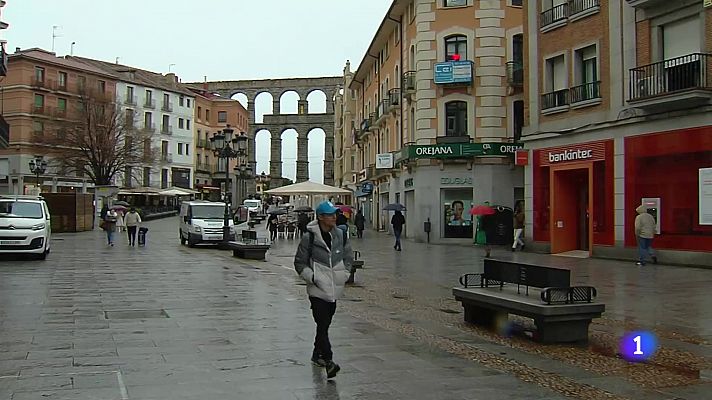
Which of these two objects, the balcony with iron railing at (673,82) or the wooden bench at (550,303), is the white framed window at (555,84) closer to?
the balcony with iron railing at (673,82)

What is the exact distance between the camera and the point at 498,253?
1112 inches

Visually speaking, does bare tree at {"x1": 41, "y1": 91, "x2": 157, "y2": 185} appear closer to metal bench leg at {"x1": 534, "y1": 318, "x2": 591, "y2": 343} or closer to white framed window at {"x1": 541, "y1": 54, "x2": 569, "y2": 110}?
white framed window at {"x1": 541, "y1": 54, "x2": 569, "y2": 110}

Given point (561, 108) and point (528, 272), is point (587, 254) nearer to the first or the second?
point (561, 108)

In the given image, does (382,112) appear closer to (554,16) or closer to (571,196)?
(554,16)

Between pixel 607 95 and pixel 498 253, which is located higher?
pixel 607 95

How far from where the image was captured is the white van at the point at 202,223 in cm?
3180

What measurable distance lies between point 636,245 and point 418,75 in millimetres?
16582

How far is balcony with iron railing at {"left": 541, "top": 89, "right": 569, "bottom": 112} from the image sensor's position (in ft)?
85.0

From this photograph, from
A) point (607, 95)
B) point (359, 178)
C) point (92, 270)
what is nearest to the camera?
point (92, 270)

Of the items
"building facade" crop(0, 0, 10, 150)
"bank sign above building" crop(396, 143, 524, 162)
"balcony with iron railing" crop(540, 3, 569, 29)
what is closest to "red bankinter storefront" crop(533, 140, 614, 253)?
"balcony with iron railing" crop(540, 3, 569, 29)

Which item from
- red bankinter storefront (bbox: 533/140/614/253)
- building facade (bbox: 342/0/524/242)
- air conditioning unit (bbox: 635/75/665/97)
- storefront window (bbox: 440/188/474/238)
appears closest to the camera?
air conditioning unit (bbox: 635/75/665/97)

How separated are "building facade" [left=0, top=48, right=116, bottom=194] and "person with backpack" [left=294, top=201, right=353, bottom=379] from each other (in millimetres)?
61856

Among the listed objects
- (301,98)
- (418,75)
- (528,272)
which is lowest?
(528,272)

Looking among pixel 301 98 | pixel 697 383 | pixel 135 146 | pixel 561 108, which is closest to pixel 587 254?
pixel 561 108
